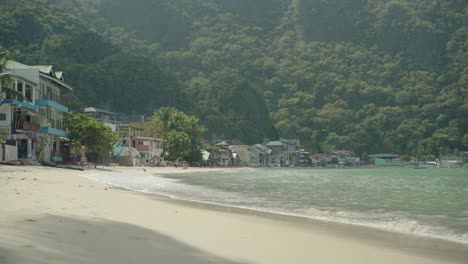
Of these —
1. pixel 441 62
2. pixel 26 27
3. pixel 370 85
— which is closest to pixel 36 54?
pixel 26 27

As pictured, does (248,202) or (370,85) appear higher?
(370,85)

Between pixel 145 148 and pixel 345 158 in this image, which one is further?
pixel 345 158

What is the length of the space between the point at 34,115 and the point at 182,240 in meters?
36.7

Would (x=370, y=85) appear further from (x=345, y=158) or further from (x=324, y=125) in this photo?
(x=345, y=158)

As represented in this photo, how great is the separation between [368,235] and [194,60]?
17475 centimetres

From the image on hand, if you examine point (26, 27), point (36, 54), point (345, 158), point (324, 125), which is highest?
point (26, 27)

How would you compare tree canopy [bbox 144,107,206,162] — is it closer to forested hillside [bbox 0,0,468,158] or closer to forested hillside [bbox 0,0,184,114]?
forested hillside [bbox 0,0,184,114]

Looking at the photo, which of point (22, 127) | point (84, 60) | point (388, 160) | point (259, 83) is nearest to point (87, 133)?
point (22, 127)

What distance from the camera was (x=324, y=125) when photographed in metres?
165

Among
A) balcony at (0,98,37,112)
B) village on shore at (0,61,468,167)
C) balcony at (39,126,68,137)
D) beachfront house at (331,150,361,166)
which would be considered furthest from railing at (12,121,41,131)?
beachfront house at (331,150,361,166)

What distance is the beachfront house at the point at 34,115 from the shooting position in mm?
35375

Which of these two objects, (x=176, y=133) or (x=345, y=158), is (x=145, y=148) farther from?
(x=345, y=158)

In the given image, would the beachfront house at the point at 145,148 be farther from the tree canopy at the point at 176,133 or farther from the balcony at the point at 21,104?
the balcony at the point at 21,104

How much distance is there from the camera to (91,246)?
6246 mm
